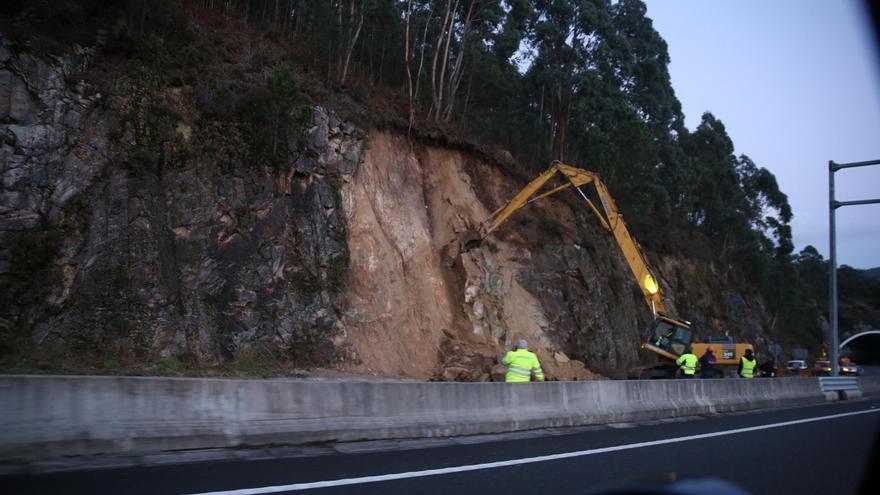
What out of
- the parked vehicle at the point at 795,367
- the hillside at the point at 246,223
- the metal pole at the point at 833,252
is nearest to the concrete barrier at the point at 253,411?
the hillside at the point at 246,223

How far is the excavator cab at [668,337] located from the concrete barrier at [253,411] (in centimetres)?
1144

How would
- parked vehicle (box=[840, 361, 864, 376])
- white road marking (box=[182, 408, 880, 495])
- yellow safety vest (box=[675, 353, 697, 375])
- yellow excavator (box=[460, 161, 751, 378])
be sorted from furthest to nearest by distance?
1. parked vehicle (box=[840, 361, 864, 376])
2. yellow excavator (box=[460, 161, 751, 378])
3. yellow safety vest (box=[675, 353, 697, 375])
4. white road marking (box=[182, 408, 880, 495])

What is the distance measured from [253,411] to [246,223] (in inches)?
524

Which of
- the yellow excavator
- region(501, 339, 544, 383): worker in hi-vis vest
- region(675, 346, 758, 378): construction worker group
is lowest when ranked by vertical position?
region(675, 346, 758, 378): construction worker group

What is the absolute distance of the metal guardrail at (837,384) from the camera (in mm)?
22352

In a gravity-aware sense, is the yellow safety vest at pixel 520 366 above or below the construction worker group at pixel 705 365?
above

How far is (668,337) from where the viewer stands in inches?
984

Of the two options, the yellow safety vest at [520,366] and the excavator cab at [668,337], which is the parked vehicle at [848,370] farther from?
the yellow safety vest at [520,366]

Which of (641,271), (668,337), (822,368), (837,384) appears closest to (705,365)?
(668,337)

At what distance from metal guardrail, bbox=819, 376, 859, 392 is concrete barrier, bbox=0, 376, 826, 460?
11685 mm

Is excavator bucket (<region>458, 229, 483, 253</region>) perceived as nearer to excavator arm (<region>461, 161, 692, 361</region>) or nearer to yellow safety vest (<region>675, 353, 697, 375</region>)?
excavator arm (<region>461, 161, 692, 361</region>)

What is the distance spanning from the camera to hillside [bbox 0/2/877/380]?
17844mm

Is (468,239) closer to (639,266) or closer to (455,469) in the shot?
(639,266)

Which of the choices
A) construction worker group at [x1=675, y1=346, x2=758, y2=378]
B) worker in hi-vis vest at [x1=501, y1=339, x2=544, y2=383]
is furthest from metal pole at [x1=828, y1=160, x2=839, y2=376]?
worker in hi-vis vest at [x1=501, y1=339, x2=544, y2=383]
